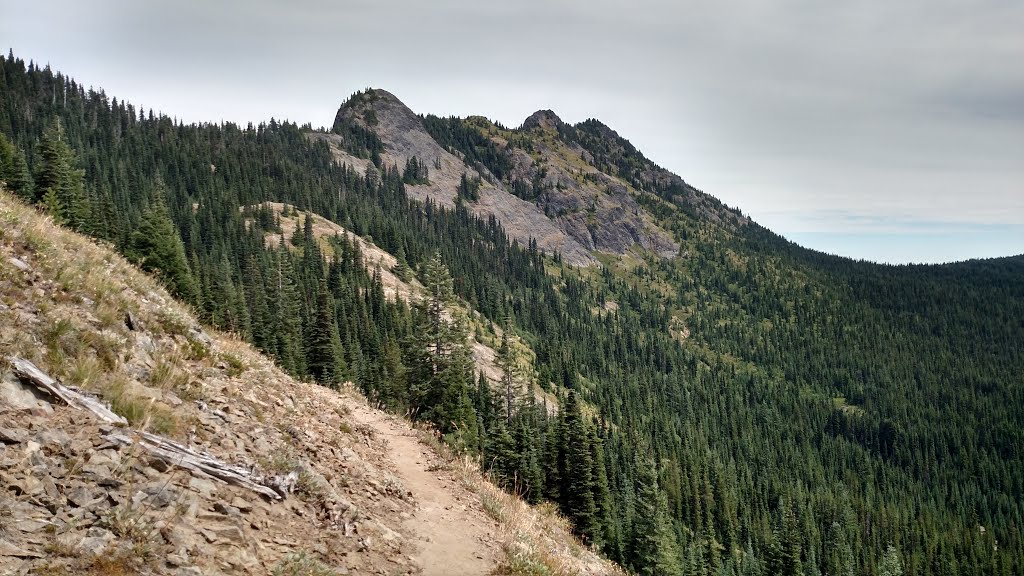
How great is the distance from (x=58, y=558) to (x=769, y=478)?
571 ft

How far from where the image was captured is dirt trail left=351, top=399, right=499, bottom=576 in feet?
33.5

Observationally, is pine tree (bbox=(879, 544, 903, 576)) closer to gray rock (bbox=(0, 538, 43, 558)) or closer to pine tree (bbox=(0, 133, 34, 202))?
gray rock (bbox=(0, 538, 43, 558))

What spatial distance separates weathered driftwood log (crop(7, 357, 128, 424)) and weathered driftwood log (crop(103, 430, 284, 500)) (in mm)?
436

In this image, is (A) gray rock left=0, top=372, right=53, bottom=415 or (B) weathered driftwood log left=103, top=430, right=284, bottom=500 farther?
(B) weathered driftwood log left=103, top=430, right=284, bottom=500

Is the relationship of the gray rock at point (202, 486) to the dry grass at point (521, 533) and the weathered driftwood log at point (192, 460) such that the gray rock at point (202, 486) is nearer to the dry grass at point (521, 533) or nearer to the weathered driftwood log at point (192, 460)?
the weathered driftwood log at point (192, 460)

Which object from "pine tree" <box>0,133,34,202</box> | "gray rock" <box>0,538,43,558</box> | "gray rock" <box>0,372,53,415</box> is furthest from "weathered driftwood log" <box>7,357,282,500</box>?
"pine tree" <box>0,133,34,202</box>

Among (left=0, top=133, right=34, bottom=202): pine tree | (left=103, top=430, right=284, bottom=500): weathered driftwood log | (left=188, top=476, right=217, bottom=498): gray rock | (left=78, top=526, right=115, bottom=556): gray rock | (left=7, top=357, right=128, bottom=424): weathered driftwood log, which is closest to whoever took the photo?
(left=78, top=526, right=115, bottom=556): gray rock

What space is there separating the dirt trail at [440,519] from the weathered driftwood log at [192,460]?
3408 mm

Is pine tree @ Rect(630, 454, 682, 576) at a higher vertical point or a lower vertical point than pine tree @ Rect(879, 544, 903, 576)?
higher

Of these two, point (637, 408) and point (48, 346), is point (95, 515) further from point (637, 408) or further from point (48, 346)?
point (637, 408)

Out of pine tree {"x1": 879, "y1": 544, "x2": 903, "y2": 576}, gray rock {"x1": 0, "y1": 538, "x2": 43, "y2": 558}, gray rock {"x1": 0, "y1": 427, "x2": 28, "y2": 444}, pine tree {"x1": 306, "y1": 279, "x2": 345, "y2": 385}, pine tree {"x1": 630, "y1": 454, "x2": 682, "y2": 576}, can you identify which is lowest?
pine tree {"x1": 879, "y1": 544, "x2": 903, "y2": 576}

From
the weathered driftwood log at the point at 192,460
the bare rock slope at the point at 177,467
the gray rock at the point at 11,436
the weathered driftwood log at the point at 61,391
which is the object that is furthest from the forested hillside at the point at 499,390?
the gray rock at the point at 11,436

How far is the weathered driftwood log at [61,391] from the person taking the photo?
7379 mm

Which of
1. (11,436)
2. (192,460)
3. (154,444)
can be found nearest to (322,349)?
(192,460)
